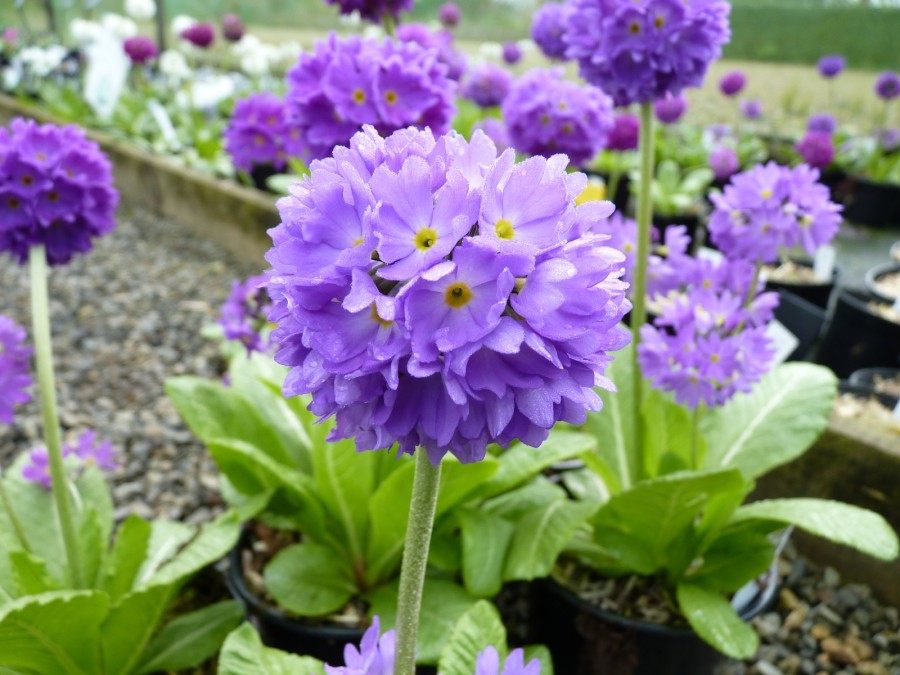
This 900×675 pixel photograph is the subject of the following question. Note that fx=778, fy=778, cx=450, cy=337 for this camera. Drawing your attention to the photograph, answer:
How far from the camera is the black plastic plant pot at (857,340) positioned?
349 cm

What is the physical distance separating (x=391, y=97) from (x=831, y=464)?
5.87 ft

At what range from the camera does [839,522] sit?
5.90ft

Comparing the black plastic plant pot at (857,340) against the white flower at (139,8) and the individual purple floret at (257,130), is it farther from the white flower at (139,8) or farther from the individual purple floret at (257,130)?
the white flower at (139,8)

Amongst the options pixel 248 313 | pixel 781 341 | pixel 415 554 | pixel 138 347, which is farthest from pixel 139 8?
pixel 415 554

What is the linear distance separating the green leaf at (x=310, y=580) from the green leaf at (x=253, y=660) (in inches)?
17.4

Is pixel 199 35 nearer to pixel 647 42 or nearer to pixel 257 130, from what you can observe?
pixel 257 130

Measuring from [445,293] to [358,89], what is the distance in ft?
4.25

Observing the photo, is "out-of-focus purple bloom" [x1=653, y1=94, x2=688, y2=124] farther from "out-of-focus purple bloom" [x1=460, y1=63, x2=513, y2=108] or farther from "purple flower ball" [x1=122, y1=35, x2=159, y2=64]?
"purple flower ball" [x1=122, y1=35, x2=159, y2=64]

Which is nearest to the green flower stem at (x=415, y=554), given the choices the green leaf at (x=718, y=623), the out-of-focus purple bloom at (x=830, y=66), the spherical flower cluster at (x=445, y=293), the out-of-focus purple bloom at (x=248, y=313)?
the spherical flower cluster at (x=445, y=293)

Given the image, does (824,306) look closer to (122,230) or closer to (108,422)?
(108,422)

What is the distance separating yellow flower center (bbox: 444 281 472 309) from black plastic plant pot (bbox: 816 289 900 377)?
3254mm

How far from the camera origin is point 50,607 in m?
1.49

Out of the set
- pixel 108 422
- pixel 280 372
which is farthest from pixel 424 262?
pixel 108 422

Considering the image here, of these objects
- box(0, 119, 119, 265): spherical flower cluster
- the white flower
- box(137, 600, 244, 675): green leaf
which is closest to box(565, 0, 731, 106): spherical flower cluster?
box(0, 119, 119, 265): spherical flower cluster
